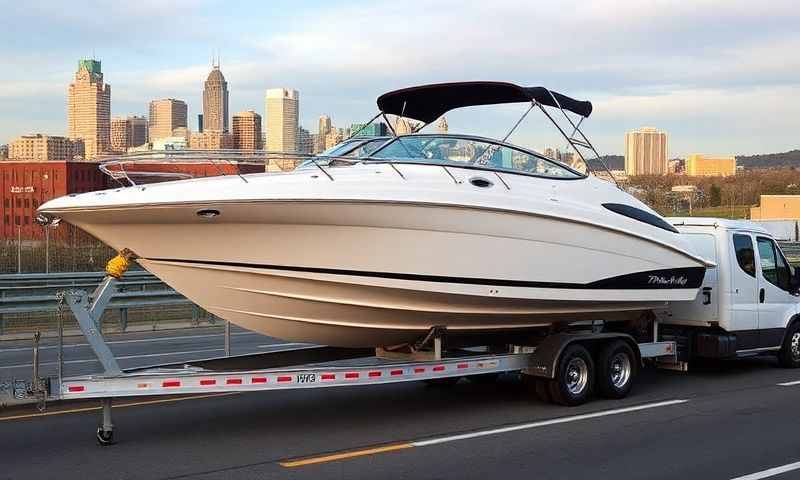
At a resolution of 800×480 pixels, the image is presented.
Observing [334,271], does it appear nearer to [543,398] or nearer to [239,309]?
[239,309]

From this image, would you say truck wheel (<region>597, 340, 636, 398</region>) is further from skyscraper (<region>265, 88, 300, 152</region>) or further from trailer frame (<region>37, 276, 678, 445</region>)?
skyscraper (<region>265, 88, 300, 152</region>)

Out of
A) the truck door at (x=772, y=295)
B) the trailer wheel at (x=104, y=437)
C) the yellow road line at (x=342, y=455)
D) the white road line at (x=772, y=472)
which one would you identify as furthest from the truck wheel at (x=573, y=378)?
the trailer wheel at (x=104, y=437)

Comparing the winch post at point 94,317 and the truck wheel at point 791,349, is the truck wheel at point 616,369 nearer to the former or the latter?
the truck wheel at point 791,349

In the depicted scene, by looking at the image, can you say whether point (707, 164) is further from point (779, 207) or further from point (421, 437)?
point (421, 437)

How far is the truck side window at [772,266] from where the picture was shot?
12.6 m

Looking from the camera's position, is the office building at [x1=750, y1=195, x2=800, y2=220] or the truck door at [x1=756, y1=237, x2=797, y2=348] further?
the office building at [x1=750, y1=195, x2=800, y2=220]

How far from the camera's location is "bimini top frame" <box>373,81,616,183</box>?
10.4 meters

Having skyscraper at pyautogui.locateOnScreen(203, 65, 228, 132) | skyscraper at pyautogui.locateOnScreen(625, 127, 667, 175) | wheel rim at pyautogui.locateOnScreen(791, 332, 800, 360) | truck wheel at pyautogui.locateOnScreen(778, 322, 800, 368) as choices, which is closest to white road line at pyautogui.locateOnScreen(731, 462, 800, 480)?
truck wheel at pyautogui.locateOnScreen(778, 322, 800, 368)

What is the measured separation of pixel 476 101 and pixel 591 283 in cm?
268

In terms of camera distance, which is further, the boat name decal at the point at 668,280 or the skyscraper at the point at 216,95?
the skyscraper at the point at 216,95

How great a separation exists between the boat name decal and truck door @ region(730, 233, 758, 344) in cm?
127

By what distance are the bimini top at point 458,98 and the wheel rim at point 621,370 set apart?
3088 millimetres

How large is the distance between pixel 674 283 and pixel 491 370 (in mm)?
2910

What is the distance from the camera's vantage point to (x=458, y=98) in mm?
10852
